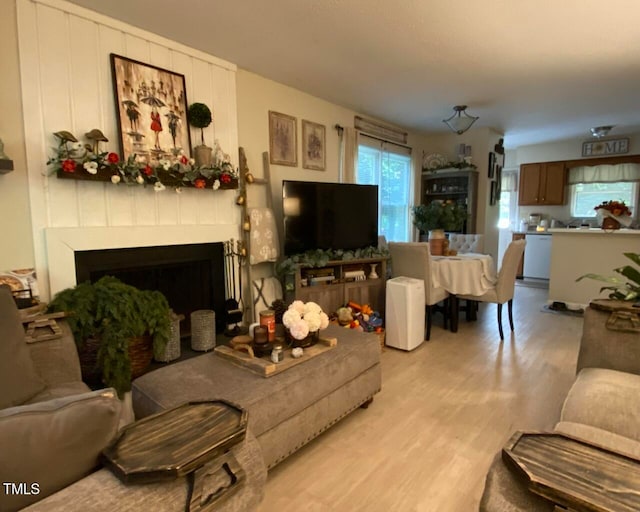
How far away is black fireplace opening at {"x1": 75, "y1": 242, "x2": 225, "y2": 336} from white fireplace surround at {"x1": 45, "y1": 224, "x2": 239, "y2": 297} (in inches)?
2.2

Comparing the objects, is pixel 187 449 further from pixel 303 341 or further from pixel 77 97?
pixel 77 97

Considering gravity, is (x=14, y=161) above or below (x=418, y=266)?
above

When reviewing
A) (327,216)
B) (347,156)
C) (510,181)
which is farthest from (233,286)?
(510,181)

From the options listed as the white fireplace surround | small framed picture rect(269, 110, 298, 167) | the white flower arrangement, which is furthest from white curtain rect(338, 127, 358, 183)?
the white flower arrangement

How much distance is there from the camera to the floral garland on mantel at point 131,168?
216cm

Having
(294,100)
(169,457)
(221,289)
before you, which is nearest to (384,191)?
(294,100)

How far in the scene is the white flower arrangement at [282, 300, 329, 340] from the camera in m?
1.91

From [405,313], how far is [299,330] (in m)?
1.56

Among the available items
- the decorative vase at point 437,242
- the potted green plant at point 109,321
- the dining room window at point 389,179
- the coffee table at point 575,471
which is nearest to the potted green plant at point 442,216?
the decorative vase at point 437,242

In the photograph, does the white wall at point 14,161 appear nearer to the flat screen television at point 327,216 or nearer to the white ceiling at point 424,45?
the white ceiling at point 424,45

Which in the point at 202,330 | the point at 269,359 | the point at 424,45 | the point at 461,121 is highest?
the point at 424,45

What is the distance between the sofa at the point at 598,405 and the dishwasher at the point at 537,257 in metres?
4.90

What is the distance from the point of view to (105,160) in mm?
2277

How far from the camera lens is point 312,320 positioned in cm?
196
